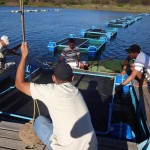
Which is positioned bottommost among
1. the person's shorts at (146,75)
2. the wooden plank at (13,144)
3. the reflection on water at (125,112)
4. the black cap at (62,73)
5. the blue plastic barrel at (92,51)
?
the reflection on water at (125,112)

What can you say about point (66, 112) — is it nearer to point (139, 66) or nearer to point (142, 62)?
point (139, 66)

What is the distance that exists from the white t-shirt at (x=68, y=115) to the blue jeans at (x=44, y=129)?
17.3 inches

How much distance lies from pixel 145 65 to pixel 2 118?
13.0 ft

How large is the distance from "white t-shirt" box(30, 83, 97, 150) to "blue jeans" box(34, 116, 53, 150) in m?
0.44

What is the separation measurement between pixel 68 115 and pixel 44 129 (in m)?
0.84

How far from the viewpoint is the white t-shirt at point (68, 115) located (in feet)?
9.61

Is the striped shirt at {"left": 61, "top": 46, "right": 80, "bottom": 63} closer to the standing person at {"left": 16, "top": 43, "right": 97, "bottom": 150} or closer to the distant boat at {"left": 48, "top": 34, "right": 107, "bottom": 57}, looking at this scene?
the standing person at {"left": 16, "top": 43, "right": 97, "bottom": 150}

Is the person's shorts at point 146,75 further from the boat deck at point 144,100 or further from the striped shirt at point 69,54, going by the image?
the striped shirt at point 69,54

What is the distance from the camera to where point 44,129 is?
3598 millimetres

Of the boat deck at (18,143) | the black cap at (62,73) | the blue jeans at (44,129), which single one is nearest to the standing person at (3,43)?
the boat deck at (18,143)

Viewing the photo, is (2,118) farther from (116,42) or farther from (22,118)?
(116,42)

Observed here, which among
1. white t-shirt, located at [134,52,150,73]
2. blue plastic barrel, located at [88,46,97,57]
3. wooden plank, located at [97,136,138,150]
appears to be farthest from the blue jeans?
blue plastic barrel, located at [88,46,97,57]

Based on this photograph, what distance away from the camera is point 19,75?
320 cm

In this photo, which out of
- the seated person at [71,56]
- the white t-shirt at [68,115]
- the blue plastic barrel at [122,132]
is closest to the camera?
the white t-shirt at [68,115]
